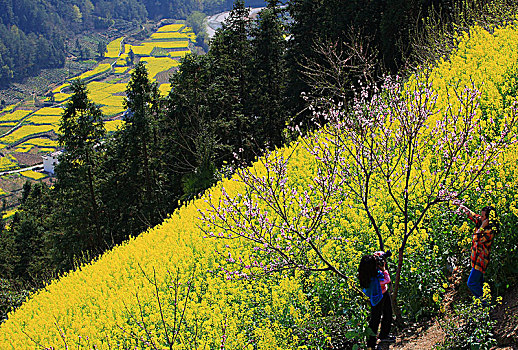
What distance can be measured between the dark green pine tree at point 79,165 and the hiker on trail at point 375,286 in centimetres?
2425

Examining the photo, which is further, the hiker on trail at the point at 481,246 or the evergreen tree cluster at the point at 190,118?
the evergreen tree cluster at the point at 190,118

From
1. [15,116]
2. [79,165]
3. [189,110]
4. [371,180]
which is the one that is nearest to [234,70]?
[189,110]

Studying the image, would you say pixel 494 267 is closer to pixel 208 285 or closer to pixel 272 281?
pixel 272 281

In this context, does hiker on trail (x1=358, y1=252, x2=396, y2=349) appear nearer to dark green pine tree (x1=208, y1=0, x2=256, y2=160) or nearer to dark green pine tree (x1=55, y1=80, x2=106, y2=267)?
dark green pine tree (x1=55, y1=80, x2=106, y2=267)

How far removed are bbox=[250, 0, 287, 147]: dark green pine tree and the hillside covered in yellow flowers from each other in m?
21.7

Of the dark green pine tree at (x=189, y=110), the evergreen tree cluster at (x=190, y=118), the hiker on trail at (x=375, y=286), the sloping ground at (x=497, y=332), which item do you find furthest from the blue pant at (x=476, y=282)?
the dark green pine tree at (x=189, y=110)

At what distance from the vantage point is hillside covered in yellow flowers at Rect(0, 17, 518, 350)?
588 cm

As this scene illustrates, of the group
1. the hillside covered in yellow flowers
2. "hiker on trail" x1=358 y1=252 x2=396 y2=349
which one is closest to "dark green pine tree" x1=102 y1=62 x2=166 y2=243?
the hillside covered in yellow flowers

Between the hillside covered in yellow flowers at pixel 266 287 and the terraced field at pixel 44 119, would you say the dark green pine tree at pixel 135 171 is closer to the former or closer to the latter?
the hillside covered in yellow flowers at pixel 266 287

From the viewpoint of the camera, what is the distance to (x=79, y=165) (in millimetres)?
27500

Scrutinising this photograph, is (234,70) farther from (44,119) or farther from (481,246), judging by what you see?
(44,119)

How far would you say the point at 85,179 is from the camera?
28344mm

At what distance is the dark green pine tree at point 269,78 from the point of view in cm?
3067

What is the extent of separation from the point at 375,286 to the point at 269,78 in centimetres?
2840
